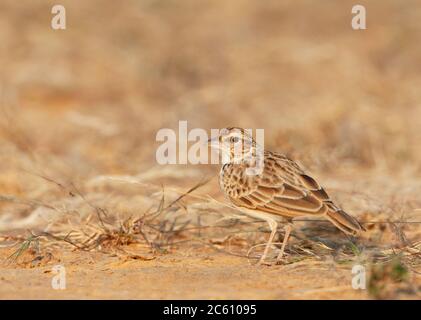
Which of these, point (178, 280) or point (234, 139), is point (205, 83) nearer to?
point (234, 139)

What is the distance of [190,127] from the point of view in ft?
39.1

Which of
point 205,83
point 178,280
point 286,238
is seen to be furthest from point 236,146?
point 205,83

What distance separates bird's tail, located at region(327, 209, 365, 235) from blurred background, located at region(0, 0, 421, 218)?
2.54 metres

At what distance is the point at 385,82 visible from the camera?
46.5 ft

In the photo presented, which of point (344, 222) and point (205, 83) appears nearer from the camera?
point (344, 222)

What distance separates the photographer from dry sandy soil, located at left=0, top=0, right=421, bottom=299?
6477mm

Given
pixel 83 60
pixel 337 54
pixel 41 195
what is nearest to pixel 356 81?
pixel 337 54

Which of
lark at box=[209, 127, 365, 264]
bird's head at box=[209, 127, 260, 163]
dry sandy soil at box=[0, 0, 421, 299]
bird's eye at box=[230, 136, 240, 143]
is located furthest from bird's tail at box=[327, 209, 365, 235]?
bird's eye at box=[230, 136, 240, 143]

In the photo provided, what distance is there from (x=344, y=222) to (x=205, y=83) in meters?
8.16

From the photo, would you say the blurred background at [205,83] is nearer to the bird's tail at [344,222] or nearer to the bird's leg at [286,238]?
the bird's leg at [286,238]

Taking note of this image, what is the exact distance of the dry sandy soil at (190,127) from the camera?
21.2 feet

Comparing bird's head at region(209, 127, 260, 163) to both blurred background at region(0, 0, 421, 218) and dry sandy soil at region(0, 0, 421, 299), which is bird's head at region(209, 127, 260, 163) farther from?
blurred background at region(0, 0, 421, 218)

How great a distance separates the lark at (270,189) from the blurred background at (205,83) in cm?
198

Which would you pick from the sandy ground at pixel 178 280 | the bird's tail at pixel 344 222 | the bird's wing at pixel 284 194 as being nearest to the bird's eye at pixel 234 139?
the bird's wing at pixel 284 194
